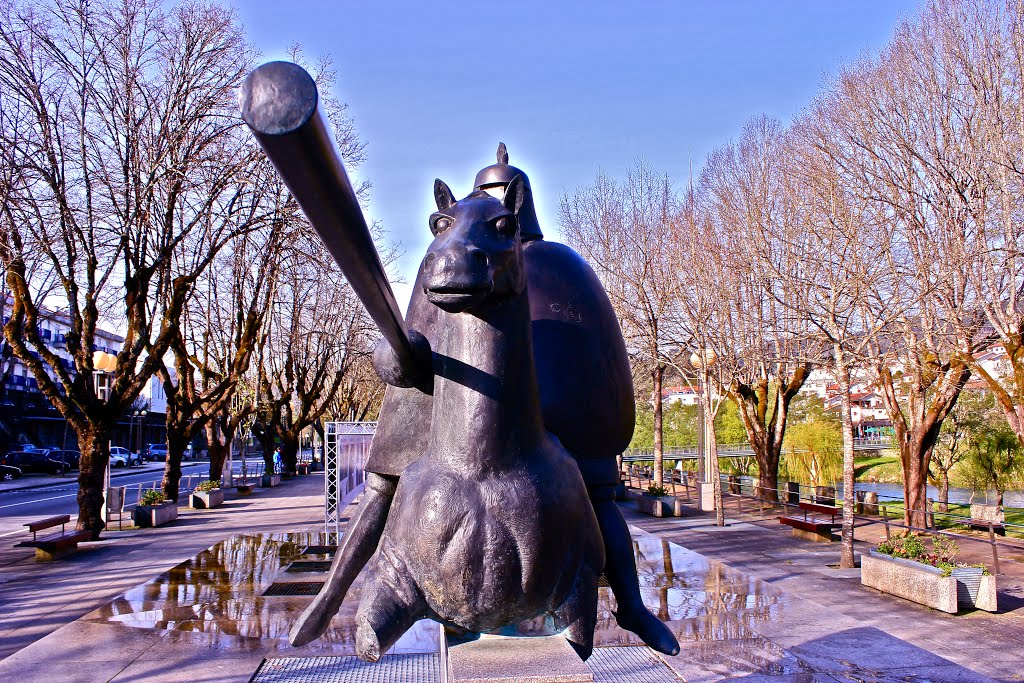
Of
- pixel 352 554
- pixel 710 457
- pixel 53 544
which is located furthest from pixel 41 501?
pixel 352 554

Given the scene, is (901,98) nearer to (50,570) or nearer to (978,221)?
(978,221)

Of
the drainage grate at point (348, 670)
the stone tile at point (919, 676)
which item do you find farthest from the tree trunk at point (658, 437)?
the drainage grate at point (348, 670)

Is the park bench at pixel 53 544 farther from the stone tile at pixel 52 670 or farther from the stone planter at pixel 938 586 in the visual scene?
the stone planter at pixel 938 586

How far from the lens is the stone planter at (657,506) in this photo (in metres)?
21.2

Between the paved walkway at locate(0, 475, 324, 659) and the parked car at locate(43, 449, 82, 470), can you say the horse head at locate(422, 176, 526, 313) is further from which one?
the parked car at locate(43, 449, 82, 470)

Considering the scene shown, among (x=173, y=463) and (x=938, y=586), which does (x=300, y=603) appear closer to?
(x=938, y=586)

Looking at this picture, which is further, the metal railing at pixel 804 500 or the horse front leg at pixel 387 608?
the metal railing at pixel 804 500

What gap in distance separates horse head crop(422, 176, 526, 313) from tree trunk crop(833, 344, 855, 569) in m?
12.2

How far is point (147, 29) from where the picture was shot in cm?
1656

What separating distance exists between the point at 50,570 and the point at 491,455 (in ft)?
43.0

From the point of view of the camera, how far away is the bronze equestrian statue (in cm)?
191

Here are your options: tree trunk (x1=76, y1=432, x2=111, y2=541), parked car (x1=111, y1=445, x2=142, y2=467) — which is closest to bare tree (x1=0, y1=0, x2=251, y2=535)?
tree trunk (x1=76, y1=432, x2=111, y2=541)

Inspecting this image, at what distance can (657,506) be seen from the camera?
21.3 meters

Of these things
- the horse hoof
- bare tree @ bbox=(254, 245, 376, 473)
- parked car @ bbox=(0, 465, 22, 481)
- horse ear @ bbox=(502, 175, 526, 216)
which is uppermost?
bare tree @ bbox=(254, 245, 376, 473)
